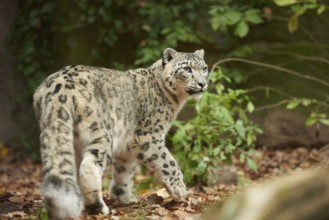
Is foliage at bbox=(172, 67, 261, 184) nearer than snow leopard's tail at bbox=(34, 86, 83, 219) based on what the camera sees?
No

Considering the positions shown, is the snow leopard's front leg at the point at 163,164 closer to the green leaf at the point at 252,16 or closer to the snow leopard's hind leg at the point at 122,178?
the snow leopard's hind leg at the point at 122,178

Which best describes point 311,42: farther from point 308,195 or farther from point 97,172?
point 308,195

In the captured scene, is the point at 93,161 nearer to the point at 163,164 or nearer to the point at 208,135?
the point at 163,164

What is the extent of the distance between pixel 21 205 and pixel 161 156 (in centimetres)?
159

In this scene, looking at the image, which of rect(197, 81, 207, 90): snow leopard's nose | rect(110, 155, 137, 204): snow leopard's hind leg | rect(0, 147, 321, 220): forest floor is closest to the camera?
rect(0, 147, 321, 220): forest floor

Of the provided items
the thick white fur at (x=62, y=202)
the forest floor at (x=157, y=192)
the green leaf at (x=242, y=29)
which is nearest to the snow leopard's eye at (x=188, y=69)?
the forest floor at (x=157, y=192)

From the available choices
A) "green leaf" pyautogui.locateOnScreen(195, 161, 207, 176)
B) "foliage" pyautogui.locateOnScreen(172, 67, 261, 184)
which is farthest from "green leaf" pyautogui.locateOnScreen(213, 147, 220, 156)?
"green leaf" pyautogui.locateOnScreen(195, 161, 207, 176)

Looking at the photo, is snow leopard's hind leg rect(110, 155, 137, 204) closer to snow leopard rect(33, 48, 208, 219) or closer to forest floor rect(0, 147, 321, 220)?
snow leopard rect(33, 48, 208, 219)

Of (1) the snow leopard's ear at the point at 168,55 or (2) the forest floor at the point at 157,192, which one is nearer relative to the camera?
(2) the forest floor at the point at 157,192

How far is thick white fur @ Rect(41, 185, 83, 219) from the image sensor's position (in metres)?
4.79

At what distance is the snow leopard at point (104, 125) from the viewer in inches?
205

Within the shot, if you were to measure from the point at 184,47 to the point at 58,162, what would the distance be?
7065 mm

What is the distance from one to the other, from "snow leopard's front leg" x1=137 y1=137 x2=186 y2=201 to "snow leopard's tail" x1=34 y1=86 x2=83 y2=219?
4.76ft

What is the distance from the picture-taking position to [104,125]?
603 cm
